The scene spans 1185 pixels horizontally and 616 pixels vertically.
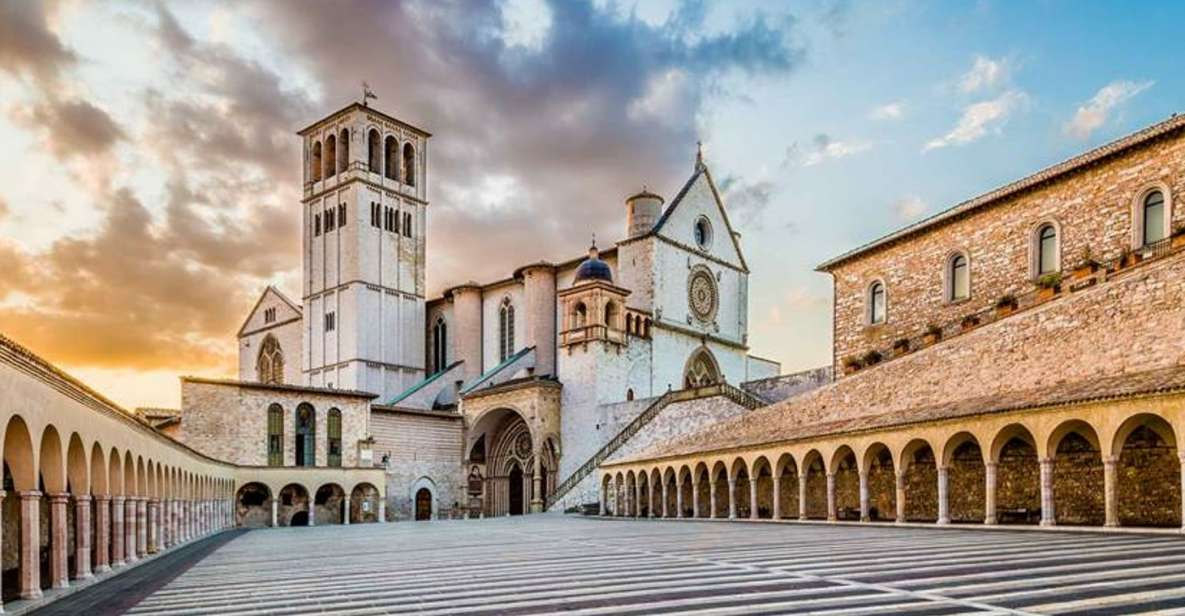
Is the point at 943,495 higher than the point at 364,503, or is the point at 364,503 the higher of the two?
the point at 943,495

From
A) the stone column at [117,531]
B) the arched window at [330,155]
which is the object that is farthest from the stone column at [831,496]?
the arched window at [330,155]

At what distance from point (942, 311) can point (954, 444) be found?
36.5ft

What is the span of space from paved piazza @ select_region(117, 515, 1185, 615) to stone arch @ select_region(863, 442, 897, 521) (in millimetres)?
8305

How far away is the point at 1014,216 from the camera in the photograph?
32375 mm

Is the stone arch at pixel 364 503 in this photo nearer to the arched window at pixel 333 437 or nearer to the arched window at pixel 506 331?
the arched window at pixel 333 437

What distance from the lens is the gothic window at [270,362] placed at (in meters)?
73.8

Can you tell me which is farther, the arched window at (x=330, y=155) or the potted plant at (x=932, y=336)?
the arched window at (x=330, y=155)

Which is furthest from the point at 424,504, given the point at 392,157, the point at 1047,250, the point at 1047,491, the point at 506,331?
the point at 1047,491

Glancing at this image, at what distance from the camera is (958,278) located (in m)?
34.9

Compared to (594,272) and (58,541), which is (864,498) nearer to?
(58,541)

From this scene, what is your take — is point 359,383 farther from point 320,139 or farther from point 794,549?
point 794,549

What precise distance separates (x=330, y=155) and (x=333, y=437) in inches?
1094

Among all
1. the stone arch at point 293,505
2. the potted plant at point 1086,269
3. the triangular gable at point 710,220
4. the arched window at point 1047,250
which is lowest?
the stone arch at point 293,505

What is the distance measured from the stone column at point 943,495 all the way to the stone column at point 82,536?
64.7ft
